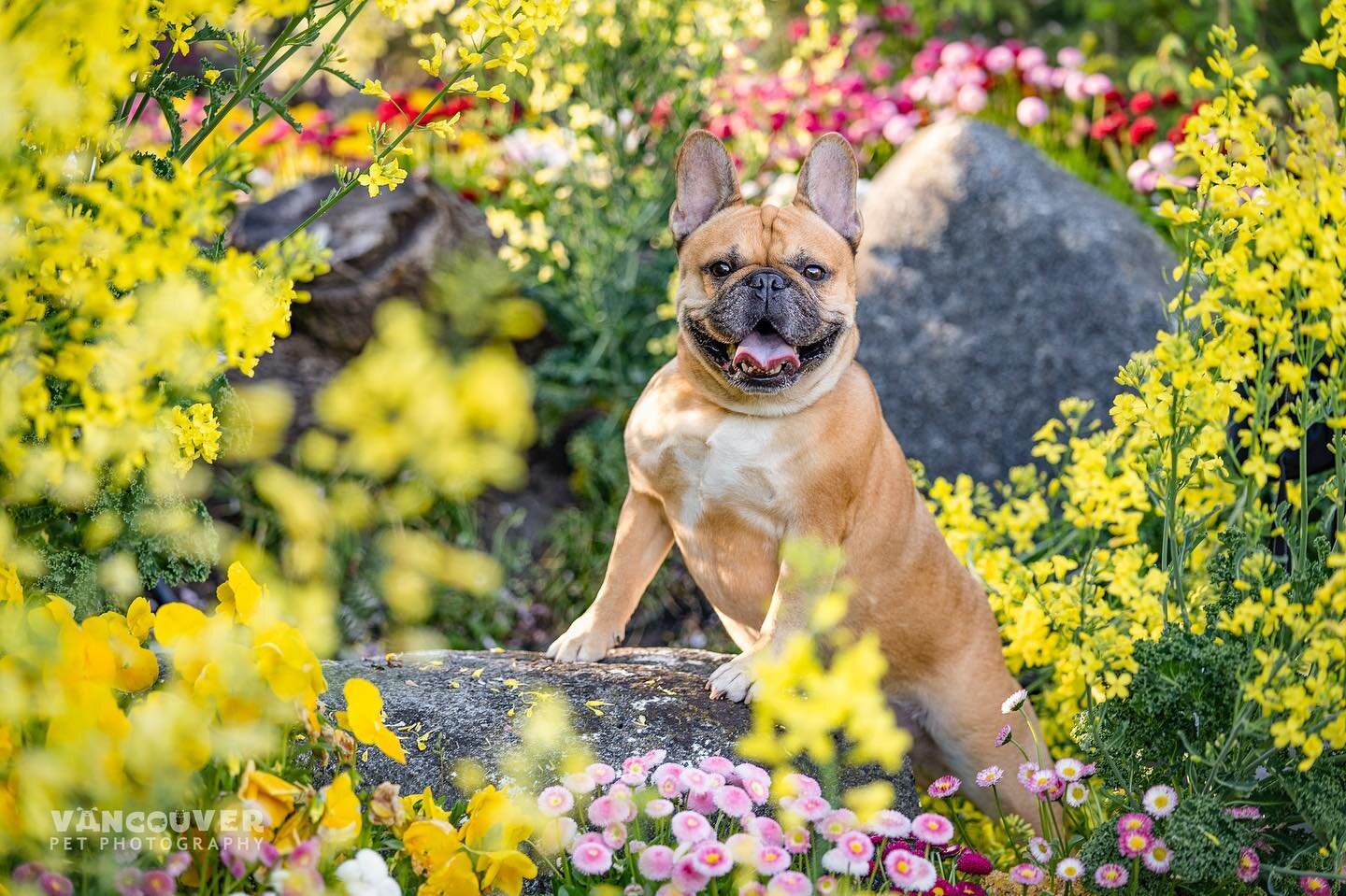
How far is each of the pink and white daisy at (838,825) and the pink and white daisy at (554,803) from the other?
0.42m

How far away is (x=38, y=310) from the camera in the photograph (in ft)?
5.56

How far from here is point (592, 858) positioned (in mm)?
2014

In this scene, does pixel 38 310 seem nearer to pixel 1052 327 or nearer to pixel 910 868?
pixel 910 868

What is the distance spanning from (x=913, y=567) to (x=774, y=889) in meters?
1.43

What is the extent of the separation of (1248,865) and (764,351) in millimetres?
1414

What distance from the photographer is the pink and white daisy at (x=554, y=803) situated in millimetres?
2113

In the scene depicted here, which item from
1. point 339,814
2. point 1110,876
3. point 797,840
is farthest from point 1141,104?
point 339,814

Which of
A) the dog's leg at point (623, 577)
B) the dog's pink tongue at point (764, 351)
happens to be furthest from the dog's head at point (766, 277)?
the dog's leg at point (623, 577)

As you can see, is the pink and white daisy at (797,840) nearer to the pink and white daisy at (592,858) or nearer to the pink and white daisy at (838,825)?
the pink and white daisy at (838,825)

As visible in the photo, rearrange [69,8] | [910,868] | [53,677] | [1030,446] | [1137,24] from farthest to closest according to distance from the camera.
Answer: [1137,24], [1030,446], [910,868], [53,677], [69,8]

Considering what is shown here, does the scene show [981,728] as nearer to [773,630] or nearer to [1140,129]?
[773,630]

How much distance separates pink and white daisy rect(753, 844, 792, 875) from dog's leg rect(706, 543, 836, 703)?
0.87 meters

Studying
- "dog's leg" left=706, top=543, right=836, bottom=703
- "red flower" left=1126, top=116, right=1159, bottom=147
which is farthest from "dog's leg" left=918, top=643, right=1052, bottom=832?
"red flower" left=1126, top=116, right=1159, bottom=147

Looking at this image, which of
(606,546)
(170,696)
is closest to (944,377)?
(606,546)
